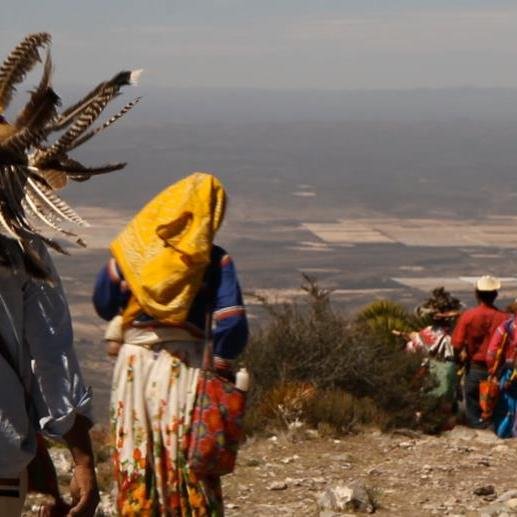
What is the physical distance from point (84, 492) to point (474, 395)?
25.1 ft

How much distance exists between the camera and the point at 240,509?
816 centimetres

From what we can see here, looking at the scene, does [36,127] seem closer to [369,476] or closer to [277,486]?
[277,486]

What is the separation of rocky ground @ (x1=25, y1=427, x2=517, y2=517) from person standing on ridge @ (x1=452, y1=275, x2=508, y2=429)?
507 mm

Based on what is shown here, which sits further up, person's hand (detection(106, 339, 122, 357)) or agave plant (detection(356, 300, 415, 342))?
person's hand (detection(106, 339, 122, 357))

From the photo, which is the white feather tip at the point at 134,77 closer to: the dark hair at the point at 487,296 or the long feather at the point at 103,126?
the long feather at the point at 103,126

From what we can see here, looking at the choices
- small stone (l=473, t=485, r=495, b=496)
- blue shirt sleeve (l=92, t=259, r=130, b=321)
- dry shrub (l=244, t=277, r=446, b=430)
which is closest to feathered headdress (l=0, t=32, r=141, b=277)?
blue shirt sleeve (l=92, t=259, r=130, b=321)

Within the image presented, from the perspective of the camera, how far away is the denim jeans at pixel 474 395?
11.1 m

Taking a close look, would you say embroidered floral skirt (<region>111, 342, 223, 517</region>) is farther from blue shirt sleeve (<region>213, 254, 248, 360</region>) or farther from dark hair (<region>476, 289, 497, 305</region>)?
dark hair (<region>476, 289, 497, 305</region>)

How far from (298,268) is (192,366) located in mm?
109209

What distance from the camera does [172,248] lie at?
19.4 ft

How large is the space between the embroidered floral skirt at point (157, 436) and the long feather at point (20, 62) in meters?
2.16

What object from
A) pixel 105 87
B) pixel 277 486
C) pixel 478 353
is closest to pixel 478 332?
pixel 478 353

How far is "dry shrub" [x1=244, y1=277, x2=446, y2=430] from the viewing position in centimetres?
1063

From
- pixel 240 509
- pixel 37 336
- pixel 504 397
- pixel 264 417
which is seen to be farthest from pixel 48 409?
pixel 504 397
